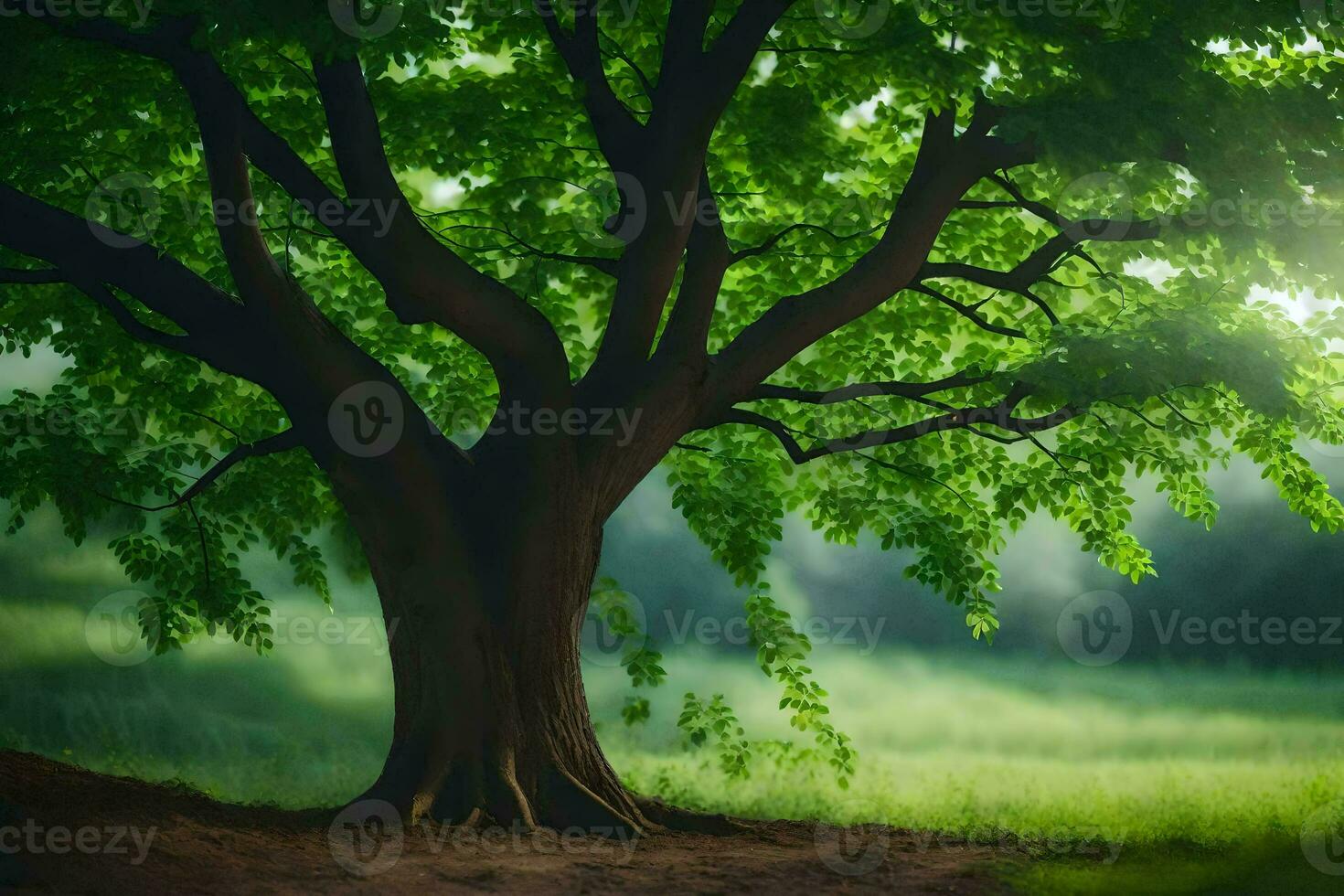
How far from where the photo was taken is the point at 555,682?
9680mm

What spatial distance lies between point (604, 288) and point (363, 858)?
19.6 feet

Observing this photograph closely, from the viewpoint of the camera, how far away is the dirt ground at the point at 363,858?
7.27m

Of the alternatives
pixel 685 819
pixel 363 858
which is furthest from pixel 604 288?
pixel 363 858

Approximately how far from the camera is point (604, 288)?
1212 centimetres

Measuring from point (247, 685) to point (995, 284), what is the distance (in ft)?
37.5

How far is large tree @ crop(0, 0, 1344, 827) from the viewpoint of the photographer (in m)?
8.72

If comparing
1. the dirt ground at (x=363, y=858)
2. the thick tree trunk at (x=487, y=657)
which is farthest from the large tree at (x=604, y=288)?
the dirt ground at (x=363, y=858)

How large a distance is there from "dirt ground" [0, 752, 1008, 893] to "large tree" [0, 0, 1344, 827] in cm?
63

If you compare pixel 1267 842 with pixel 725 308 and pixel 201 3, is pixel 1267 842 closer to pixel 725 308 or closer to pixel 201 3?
pixel 725 308

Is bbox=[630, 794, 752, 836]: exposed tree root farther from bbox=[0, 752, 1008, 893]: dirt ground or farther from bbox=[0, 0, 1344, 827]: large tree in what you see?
bbox=[0, 752, 1008, 893]: dirt ground

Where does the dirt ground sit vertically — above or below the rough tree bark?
below

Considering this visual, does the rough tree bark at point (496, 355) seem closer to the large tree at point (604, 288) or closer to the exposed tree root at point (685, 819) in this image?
the large tree at point (604, 288)

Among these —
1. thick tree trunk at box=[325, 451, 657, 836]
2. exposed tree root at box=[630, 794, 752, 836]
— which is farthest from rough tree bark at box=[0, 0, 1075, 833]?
exposed tree root at box=[630, 794, 752, 836]

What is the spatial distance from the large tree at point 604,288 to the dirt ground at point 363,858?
634mm
